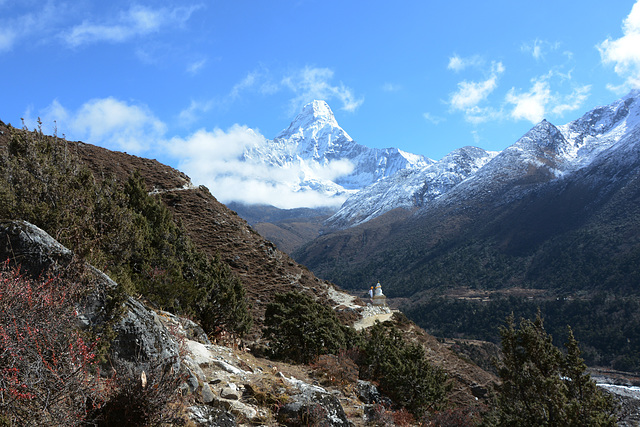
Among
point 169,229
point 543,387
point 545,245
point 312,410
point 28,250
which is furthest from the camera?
point 545,245

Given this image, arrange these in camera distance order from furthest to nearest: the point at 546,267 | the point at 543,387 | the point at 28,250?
the point at 546,267 → the point at 543,387 → the point at 28,250

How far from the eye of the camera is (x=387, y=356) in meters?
15.4

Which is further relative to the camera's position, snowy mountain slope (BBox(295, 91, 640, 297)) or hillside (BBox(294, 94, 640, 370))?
snowy mountain slope (BBox(295, 91, 640, 297))

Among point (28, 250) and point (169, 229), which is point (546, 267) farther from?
point (28, 250)

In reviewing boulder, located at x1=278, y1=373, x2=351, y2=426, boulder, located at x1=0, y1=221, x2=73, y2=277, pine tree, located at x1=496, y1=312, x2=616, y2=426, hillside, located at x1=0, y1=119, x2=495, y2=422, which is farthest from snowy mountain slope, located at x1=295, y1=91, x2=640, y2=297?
boulder, located at x1=0, y1=221, x2=73, y2=277

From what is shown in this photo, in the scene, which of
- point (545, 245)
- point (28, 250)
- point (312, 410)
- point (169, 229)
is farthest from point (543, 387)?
point (545, 245)

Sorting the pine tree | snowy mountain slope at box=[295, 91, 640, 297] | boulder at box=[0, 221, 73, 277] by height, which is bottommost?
the pine tree

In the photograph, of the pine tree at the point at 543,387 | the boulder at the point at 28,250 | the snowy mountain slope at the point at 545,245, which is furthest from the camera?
the snowy mountain slope at the point at 545,245

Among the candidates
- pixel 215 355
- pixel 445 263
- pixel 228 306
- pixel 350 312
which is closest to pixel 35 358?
pixel 215 355

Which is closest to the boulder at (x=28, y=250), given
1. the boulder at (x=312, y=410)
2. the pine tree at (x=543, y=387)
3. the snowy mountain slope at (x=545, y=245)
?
the boulder at (x=312, y=410)

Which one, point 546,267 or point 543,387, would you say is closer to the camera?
point 543,387

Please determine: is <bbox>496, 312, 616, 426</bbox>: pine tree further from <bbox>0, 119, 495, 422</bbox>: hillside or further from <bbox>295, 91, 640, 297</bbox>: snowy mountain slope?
<bbox>295, 91, 640, 297</bbox>: snowy mountain slope

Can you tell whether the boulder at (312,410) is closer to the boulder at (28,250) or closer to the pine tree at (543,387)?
the boulder at (28,250)

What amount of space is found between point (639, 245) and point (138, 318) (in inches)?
5096
